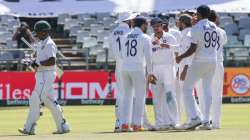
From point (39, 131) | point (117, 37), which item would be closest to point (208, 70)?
point (117, 37)

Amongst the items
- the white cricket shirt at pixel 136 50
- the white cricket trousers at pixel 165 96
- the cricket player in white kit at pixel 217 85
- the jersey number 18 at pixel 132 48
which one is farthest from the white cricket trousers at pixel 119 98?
the cricket player in white kit at pixel 217 85

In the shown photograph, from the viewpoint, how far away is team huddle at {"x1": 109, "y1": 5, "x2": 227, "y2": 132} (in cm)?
1670

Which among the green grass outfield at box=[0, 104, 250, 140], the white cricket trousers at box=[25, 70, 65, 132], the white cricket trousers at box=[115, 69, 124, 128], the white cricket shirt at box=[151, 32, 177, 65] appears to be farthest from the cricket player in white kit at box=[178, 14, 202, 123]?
the white cricket trousers at box=[25, 70, 65, 132]

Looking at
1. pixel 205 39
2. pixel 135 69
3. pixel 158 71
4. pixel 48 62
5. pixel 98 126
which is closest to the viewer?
pixel 205 39

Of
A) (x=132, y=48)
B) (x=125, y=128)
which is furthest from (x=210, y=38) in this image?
(x=125, y=128)

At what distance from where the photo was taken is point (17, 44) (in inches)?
1284

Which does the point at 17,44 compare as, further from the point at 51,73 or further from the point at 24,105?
the point at 51,73

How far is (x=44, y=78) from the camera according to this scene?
1697 centimetres

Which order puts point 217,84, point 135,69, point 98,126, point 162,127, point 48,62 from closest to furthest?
point 48,62
point 135,69
point 217,84
point 162,127
point 98,126

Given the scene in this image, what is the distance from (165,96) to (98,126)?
266cm

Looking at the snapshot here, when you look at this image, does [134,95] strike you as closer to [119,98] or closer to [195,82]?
[119,98]

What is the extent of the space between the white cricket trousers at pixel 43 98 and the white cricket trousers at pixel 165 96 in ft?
6.38

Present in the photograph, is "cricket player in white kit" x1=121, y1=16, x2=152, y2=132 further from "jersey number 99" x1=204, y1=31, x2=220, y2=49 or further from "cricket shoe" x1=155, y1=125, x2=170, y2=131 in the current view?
"jersey number 99" x1=204, y1=31, x2=220, y2=49

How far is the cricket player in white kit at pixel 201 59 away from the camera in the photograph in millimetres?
16578
